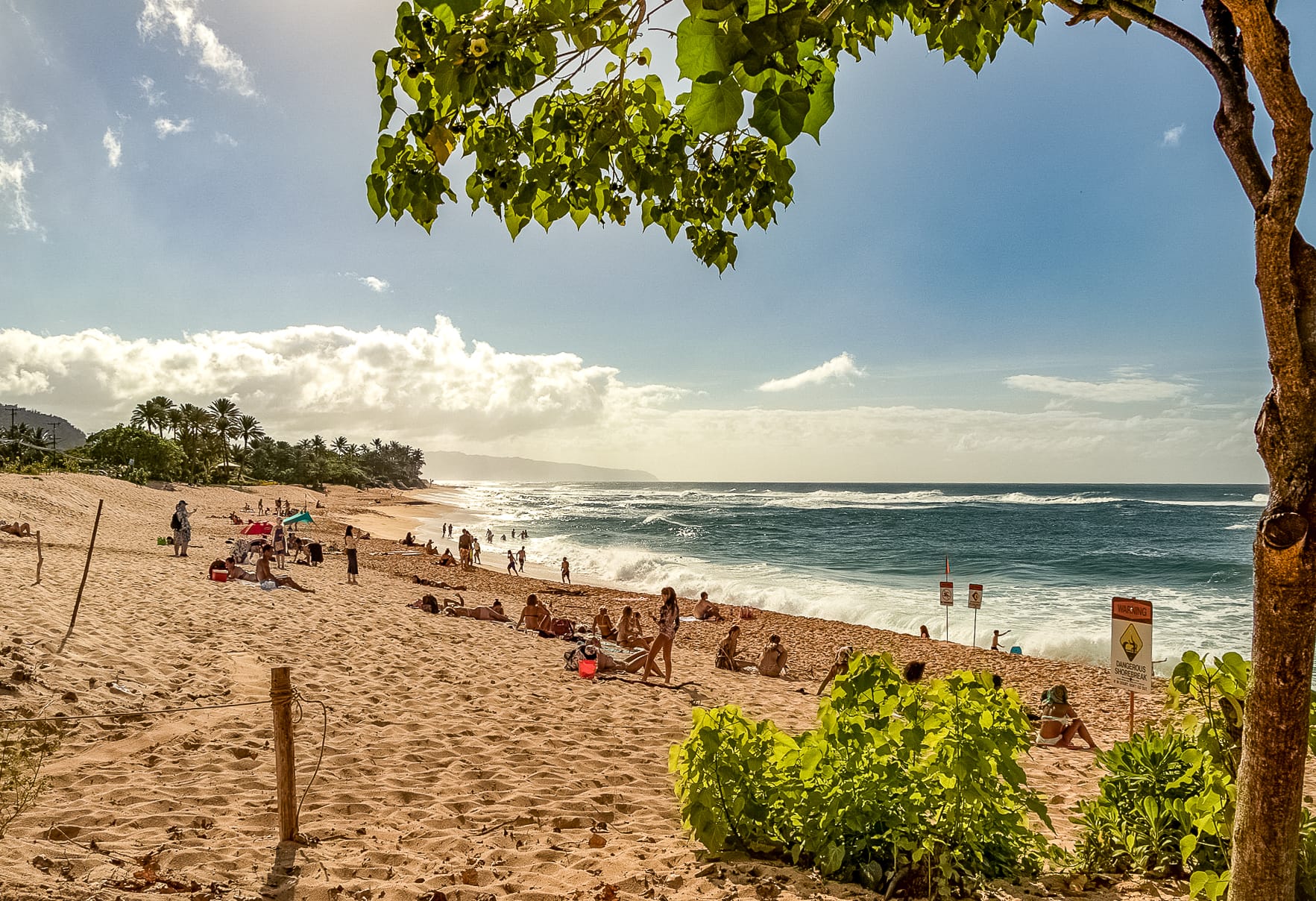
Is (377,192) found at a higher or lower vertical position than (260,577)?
higher

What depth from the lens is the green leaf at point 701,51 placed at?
110 cm

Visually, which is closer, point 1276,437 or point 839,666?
point 1276,437

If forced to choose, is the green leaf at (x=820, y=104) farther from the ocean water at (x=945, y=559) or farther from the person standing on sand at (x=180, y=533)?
the person standing on sand at (x=180, y=533)

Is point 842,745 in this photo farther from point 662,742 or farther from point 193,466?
point 193,466

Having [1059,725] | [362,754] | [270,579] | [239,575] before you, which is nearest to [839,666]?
[1059,725]

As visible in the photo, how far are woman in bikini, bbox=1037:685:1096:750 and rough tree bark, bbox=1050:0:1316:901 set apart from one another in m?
7.04

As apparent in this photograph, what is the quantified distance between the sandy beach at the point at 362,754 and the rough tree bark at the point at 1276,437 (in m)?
1.34

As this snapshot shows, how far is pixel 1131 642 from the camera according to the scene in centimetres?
656

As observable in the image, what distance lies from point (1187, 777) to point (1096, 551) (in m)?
47.9

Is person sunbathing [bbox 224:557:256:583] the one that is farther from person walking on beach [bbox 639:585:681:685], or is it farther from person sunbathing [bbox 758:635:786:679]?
person sunbathing [bbox 758:635:786:679]

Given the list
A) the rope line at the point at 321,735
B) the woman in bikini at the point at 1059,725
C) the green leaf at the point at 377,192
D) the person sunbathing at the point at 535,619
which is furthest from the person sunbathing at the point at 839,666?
the green leaf at the point at 377,192

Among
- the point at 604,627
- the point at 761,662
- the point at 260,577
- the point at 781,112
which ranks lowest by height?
the point at 604,627

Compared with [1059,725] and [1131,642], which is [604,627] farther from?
[1131,642]

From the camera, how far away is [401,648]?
1003cm
